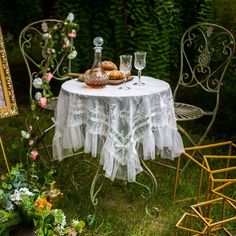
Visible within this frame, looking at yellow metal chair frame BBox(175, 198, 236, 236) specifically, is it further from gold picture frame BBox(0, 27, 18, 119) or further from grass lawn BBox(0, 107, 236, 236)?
gold picture frame BBox(0, 27, 18, 119)

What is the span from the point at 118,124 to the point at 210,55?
1518 millimetres

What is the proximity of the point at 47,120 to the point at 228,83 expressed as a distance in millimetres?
1932

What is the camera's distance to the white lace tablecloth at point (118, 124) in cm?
288

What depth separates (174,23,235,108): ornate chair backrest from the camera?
12.6ft

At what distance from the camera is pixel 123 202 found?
3.53 m

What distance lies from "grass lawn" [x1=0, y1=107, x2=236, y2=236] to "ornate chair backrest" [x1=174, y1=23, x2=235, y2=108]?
0.72 m

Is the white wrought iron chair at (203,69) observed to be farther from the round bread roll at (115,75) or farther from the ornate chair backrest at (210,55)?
the round bread roll at (115,75)

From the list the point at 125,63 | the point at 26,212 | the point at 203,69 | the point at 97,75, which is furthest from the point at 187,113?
the point at 26,212

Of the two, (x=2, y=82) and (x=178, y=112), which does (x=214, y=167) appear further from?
(x=2, y=82)

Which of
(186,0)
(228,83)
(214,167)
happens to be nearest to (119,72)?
(214,167)

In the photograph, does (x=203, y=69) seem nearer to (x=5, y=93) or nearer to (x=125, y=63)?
(x=125, y=63)

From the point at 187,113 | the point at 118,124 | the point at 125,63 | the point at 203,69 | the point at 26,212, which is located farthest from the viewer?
the point at 203,69

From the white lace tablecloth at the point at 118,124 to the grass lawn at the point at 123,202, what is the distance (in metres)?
0.38

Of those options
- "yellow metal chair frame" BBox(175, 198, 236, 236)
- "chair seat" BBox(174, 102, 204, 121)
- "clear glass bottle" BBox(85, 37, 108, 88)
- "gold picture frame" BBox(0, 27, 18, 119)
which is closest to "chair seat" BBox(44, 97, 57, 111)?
"gold picture frame" BBox(0, 27, 18, 119)
